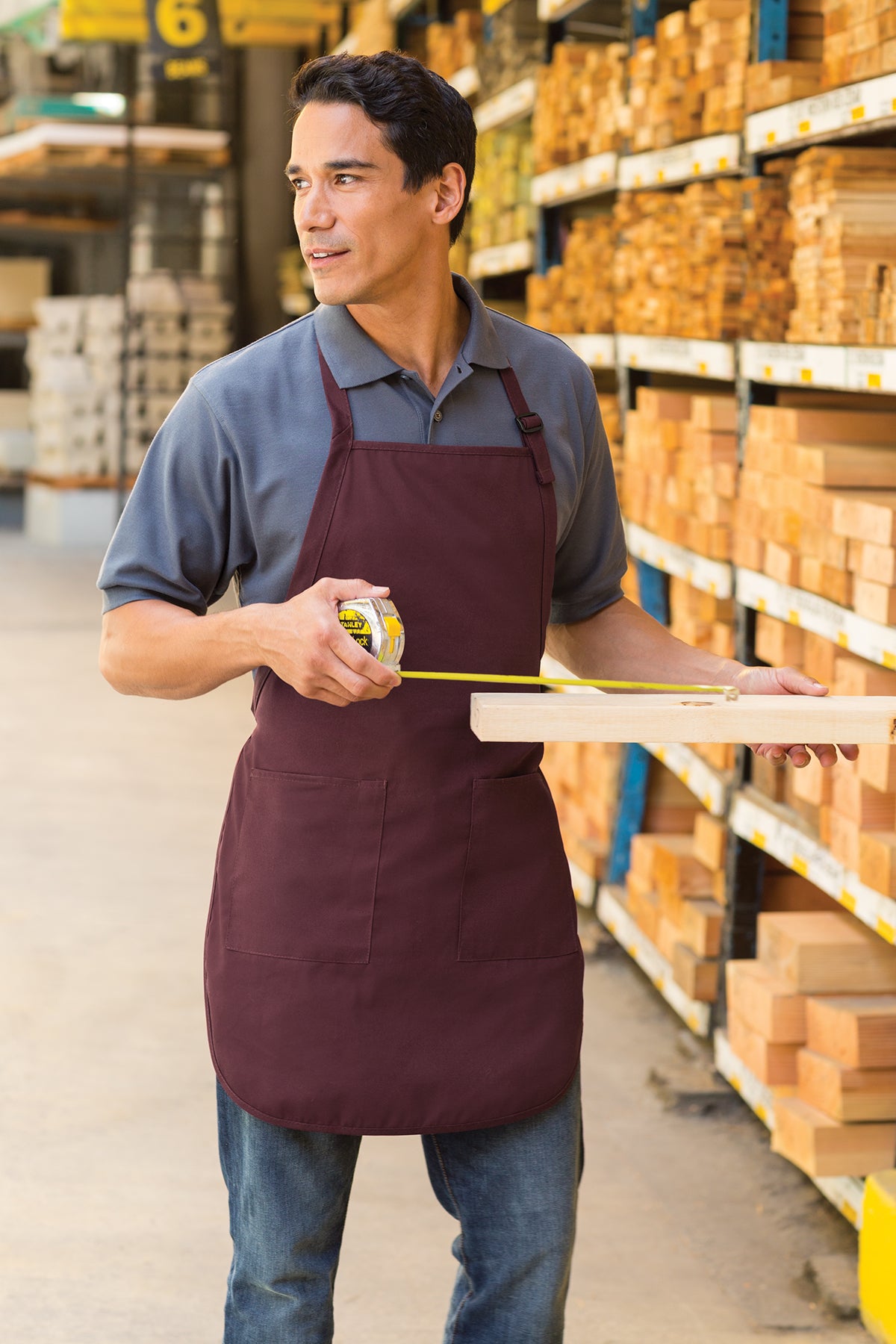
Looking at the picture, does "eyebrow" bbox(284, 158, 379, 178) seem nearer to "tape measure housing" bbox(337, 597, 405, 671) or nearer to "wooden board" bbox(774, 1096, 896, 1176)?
"tape measure housing" bbox(337, 597, 405, 671)

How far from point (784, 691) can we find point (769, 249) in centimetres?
183

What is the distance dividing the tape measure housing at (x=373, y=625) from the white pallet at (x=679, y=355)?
2247 millimetres

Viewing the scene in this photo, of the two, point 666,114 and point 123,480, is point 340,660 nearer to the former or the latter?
point 666,114

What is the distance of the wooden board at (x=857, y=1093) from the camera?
315cm

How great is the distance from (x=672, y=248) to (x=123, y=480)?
26.8 feet

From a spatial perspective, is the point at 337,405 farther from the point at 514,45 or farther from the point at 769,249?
the point at 514,45

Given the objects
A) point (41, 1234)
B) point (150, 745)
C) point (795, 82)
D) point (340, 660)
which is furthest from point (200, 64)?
point (340, 660)

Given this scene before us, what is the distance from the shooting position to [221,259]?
1327cm

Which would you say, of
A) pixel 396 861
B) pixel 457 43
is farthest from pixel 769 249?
pixel 457 43

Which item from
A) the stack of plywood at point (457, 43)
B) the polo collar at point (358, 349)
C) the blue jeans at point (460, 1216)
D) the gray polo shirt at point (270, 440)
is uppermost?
the stack of plywood at point (457, 43)

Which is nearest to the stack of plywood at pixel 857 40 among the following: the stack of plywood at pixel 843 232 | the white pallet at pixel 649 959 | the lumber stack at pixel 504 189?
the stack of plywood at pixel 843 232

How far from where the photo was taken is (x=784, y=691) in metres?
2.07

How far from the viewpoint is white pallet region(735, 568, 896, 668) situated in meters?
2.94

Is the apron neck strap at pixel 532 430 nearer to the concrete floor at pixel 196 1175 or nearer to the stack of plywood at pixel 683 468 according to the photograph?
the concrete floor at pixel 196 1175
